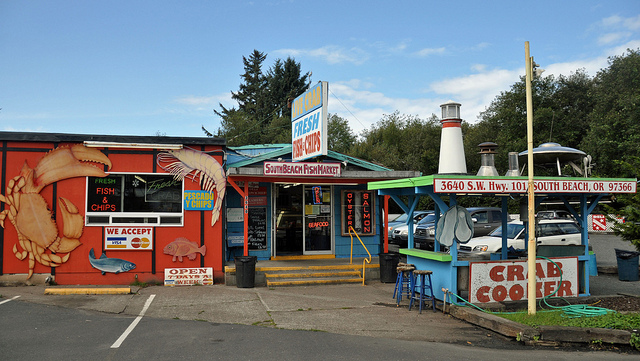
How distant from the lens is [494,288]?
31.7 feet

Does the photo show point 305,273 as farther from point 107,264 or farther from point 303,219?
point 107,264

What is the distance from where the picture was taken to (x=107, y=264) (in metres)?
12.0

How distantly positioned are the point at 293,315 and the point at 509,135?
3704 centimetres

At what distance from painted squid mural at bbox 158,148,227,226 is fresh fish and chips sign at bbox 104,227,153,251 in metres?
1.66

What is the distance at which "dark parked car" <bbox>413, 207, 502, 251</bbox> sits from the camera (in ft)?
59.6

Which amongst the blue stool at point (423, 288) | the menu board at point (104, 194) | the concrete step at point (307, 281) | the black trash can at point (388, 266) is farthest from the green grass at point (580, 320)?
the menu board at point (104, 194)

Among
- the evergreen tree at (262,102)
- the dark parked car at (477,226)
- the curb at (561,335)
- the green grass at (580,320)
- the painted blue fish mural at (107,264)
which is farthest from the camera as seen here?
the evergreen tree at (262,102)

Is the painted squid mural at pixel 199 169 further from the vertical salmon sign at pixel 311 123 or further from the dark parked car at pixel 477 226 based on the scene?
the dark parked car at pixel 477 226

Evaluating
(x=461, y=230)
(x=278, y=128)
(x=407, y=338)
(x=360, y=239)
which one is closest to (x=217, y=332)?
(x=407, y=338)

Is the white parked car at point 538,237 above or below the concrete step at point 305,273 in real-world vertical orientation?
above

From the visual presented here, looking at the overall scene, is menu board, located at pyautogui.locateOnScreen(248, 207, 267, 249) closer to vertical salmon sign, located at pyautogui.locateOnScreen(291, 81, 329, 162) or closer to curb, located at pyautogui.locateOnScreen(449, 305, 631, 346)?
vertical salmon sign, located at pyautogui.locateOnScreen(291, 81, 329, 162)

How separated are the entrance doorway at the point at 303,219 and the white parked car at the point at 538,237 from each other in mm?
4522

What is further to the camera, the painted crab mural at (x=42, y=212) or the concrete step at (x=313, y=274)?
the concrete step at (x=313, y=274)

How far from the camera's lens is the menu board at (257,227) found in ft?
45.1
